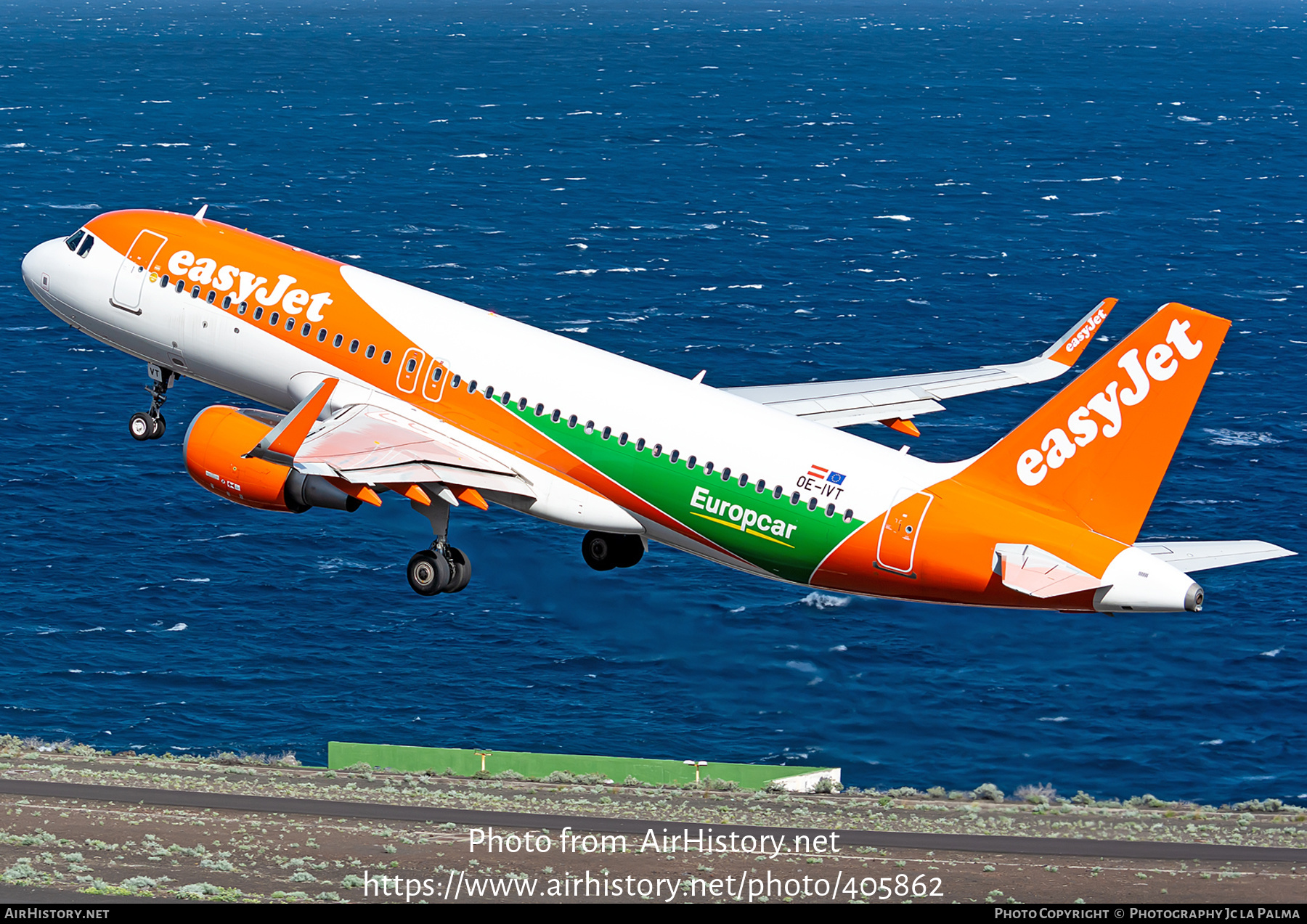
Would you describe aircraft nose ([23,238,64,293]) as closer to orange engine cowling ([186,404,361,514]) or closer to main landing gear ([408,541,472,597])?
orange engine cowling ([186,404,361,514])

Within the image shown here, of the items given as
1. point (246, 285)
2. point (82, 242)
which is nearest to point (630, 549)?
point (246, 285)

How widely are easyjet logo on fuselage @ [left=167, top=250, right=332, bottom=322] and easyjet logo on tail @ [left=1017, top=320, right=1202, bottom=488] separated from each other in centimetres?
2296

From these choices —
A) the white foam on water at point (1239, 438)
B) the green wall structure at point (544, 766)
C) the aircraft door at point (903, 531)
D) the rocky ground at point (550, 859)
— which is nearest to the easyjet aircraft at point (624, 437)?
the aircraft door at point (903, 531)

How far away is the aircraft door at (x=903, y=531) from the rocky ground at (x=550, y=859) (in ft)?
28.4

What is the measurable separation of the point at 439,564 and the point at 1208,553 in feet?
74.3

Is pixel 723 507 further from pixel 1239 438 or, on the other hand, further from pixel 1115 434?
pixel 1239 438

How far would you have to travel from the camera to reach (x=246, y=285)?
181ft

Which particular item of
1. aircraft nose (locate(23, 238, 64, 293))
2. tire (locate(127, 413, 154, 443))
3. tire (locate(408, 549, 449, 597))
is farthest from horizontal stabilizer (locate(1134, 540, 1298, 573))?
aircraft nose (locate(23, 238, 64, 293))

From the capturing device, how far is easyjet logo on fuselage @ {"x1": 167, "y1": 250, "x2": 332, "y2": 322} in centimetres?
5416

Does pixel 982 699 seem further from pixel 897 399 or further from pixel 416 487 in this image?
pixel 416 487

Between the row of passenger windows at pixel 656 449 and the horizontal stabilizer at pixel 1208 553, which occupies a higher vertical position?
the row of passenger windows at pixel 656 449

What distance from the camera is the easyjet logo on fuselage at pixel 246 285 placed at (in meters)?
54.2

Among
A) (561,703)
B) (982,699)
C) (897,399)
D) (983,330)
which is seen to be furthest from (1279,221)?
(897,399)

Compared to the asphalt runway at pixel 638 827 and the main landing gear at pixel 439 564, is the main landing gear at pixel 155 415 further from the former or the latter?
the main landing gear at pixel 439 564
